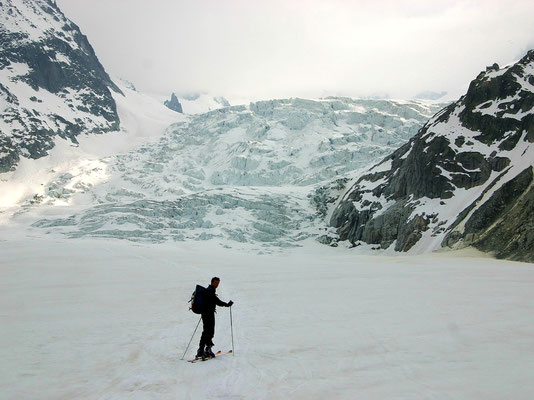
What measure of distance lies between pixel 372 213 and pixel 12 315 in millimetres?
66550

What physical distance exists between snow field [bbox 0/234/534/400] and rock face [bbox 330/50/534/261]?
2596 cm

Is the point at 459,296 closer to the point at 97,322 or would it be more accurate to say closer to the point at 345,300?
the point at 345,300

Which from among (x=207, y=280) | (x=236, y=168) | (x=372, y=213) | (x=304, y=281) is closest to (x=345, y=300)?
(x=304, y=281)

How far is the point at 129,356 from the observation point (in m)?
10.7

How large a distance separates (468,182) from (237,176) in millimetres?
102866

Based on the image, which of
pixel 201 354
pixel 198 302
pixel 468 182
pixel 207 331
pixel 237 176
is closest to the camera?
pixel 201 354

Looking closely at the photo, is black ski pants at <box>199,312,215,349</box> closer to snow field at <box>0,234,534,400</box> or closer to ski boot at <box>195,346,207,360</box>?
ski boot at <box>195,346,207,360</box>

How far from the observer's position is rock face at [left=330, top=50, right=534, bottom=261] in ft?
155

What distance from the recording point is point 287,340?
11.9m

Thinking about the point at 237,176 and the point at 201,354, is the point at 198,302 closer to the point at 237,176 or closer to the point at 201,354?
the point at 201,354

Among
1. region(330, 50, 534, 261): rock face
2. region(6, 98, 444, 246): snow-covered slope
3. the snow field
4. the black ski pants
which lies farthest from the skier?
region(6, 98, 444, 246): snow-covered slope

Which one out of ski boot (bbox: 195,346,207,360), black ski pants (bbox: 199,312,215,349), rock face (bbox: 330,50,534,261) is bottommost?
ski boot (bbox: 195,346,207,360)

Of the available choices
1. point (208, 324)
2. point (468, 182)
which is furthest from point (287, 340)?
point (468, 182)

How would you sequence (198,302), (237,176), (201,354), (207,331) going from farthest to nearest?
(237,176)
(198,302)
(207,331)
(201,354)
